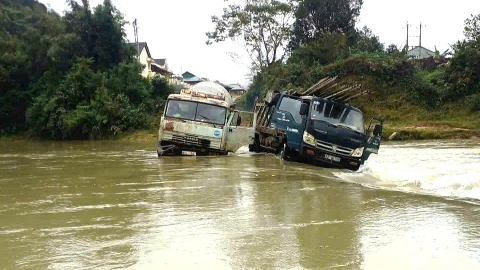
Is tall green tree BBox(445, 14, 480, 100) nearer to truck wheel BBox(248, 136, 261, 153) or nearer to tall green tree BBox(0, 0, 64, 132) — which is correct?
truck wheel BBox(248, 136, 261, 153)

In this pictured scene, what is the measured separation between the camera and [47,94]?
94.4 feet

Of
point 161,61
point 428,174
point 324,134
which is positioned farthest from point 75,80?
point 161,61

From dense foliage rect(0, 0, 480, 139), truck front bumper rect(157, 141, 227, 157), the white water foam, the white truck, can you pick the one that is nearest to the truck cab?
the white water foam

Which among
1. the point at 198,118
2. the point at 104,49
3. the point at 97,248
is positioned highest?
the point at 104,49

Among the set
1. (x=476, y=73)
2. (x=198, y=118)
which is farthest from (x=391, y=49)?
(x=198, y=118)

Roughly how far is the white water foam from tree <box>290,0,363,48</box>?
67.0 feet

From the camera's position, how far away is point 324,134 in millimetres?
10555

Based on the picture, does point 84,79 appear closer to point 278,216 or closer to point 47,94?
point 47,94

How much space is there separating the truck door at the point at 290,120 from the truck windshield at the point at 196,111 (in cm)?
151

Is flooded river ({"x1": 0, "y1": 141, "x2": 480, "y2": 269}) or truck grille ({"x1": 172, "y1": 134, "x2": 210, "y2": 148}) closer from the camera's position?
flooded river ({"x1": 0, "y1": 141, "x2": 480, "y2": 269})

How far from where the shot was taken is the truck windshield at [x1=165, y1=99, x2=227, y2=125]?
12.4m

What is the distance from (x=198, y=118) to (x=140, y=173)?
10.7ft

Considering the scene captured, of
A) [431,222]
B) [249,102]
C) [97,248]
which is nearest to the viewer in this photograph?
[97,248]

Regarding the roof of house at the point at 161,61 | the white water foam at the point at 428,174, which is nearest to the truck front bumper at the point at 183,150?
the white water foam at the point at 428,174
